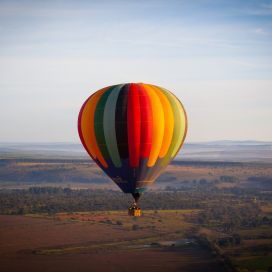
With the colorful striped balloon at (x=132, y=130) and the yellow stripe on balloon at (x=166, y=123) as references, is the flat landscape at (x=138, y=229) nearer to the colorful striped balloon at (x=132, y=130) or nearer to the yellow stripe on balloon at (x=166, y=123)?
the colorful striped balloon at (x=132, y=130)

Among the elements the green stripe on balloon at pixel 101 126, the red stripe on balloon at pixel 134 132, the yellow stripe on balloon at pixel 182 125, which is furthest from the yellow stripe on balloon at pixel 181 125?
the green stripe on balloon at pixel 101 126

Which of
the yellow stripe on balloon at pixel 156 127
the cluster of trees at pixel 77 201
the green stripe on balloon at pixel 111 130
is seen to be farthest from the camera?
the cluster of trees at pixel 77 201

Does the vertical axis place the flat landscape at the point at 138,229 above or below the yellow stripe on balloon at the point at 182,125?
below

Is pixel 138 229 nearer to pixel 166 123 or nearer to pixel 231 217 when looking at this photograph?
pixel 231 217

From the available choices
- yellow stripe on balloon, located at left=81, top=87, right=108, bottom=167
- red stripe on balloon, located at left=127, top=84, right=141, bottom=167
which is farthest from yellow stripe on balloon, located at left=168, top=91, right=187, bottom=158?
yellow stripe on balloon, located at left=81, top=87, right=108, bottom=167

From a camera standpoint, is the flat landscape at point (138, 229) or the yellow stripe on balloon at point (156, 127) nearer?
the yellow stripe on balloon at point (156, 127)

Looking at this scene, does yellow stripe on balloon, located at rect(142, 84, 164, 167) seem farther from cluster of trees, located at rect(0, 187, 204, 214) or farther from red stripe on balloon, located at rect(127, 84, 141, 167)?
cluster of trees, located at rect(0, 187, 204, 214)

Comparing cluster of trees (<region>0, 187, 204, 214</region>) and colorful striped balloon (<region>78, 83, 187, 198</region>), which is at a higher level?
colorful striped balloon (<region>78, 83, 187, 198</region>)

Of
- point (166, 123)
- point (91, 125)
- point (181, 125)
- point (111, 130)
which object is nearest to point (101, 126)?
point (111, 130)
